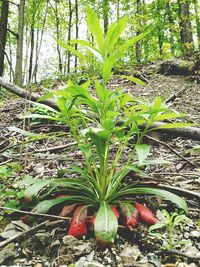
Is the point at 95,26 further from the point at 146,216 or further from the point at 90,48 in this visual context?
the point at 146,216

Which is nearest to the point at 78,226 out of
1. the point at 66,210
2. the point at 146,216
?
the point at 66,210

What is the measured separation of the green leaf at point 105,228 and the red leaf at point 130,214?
0.12 m

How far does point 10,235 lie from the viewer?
161 centimetres

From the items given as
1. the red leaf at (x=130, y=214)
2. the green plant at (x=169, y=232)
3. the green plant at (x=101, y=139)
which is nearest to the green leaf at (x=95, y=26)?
the green plant at (x=101, y=139)

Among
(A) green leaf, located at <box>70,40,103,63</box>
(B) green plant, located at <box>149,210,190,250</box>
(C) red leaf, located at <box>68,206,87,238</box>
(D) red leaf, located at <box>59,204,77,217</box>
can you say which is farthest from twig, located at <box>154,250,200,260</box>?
(A) green leaf, located at <box>70,40,103,63</box>

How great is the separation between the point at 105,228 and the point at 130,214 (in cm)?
23

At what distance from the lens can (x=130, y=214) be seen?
1.62 metres

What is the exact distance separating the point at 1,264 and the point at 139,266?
2.23 feet

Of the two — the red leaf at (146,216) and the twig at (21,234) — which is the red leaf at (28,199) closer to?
the twig at (21,234)

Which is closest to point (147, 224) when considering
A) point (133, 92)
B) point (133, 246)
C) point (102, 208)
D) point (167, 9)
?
point (133, 246)

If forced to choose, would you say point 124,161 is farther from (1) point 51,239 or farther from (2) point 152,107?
(1) point 51,239

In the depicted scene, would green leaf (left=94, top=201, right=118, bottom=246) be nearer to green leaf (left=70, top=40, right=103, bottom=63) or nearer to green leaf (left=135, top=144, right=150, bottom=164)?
green leaf (left=135, top=144, right=150, bottom=164)

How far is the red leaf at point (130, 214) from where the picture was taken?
5.23 ft

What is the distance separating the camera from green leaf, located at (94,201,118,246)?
1420 mm
